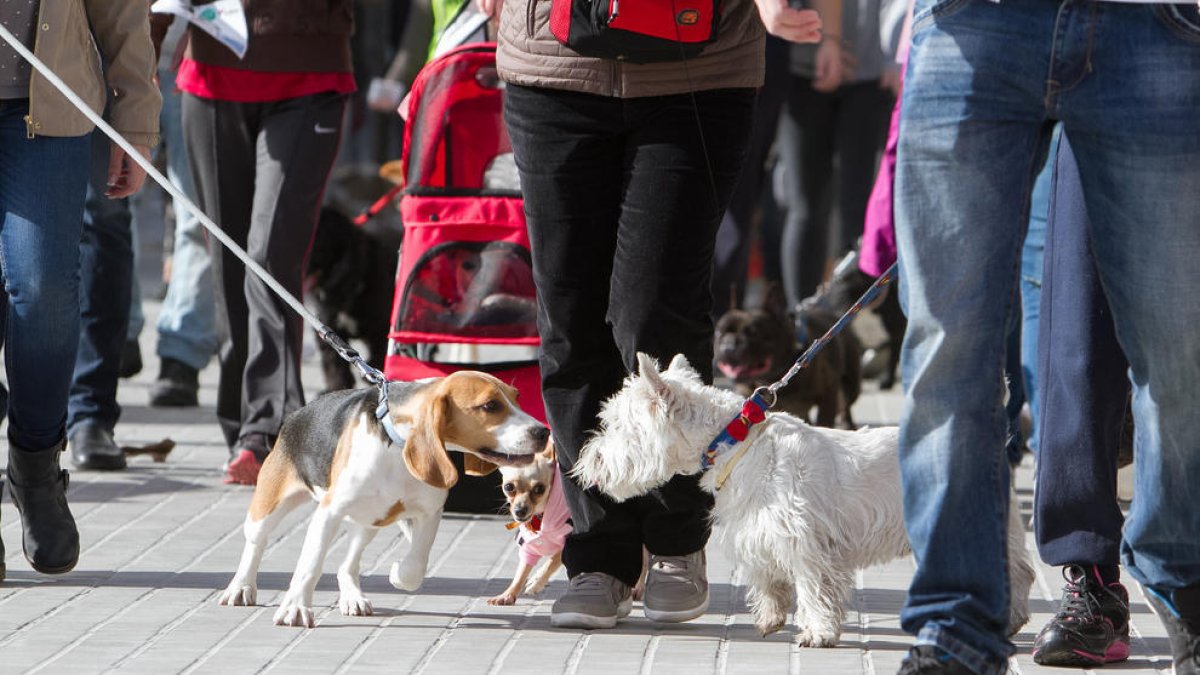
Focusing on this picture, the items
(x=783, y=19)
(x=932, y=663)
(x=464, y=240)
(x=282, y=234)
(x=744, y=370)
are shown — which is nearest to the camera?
(x=932, y=663)

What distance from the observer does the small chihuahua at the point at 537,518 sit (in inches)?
191

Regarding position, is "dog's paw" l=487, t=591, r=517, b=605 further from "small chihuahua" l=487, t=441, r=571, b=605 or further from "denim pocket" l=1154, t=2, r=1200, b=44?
"denim pocket" l=1154, t=2, r=1200, b=44

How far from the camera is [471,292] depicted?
6.04 meters

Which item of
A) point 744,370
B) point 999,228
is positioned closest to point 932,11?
point 999,228

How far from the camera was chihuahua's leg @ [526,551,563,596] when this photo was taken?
16.1 ft

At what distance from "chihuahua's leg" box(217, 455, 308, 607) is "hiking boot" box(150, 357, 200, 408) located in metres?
3.98

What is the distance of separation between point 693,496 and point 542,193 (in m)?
0.83

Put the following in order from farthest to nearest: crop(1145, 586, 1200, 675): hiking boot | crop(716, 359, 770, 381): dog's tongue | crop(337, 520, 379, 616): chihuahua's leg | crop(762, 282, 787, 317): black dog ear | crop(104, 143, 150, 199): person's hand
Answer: crop(762, 282, 787, 317): black dog ear → crop(716, 359, 770, 381): dog's tongue → crop(104, 143, 150, 199): person's hand → crop(337, 520, 379, 616): chihuahua's leg → crop(1145, 586, 1200, 675): hiking boot

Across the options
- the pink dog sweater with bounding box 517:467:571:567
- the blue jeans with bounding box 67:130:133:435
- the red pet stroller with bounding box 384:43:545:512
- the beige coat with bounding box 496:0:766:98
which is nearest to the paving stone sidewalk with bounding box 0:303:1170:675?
the pink dog sweater with bounding box 517:467:571:567

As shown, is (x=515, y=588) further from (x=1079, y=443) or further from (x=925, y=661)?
(x=925, y=661)

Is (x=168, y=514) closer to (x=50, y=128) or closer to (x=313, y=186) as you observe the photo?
(x=313, y=186)

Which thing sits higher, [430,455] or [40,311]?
[40,311]

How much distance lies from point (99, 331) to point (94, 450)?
443 millimetres

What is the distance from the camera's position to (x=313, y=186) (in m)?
6.59
